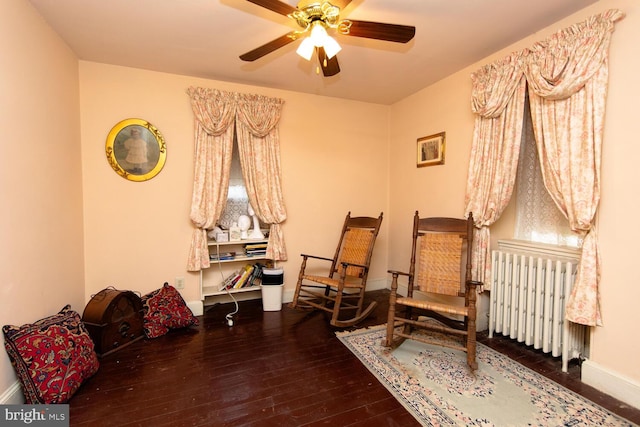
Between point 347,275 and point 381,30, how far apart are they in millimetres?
2397

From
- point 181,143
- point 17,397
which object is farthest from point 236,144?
point 17,397

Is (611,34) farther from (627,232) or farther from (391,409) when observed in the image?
(391,409)

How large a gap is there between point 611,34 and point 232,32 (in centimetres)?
258

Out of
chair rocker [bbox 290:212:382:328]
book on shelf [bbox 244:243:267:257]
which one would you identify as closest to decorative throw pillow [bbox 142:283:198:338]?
book on shelf [bbox 244:243:267:257]

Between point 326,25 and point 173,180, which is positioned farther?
point 173,180

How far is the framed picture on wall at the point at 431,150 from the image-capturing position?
327 centimetres

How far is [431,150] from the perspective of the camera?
3406 mm

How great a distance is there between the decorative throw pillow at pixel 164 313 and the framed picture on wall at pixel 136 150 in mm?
1199

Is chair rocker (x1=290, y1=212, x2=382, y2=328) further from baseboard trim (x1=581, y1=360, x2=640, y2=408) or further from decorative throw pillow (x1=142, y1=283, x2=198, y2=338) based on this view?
baseboard trim (x1=581, y1=360, x2=640, y2=408)

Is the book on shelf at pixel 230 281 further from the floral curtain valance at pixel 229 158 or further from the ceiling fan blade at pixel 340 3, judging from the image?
the ceiling fan blade at pixel 340 3

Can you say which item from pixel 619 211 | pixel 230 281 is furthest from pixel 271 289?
pixel 619 211

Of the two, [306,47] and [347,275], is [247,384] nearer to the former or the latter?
[347,275]

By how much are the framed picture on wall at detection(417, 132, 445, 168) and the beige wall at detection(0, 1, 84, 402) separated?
3491mm

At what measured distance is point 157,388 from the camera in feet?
6.48
